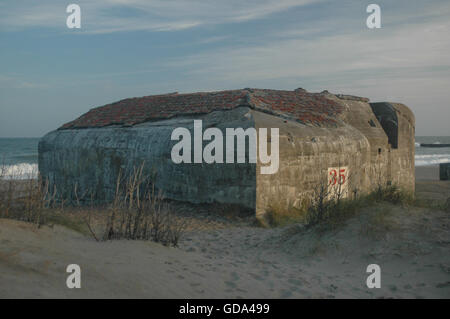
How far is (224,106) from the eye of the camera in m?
10.9

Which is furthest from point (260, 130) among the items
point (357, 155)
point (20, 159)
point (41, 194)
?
point (20, 159)

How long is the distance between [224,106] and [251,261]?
5.69 m

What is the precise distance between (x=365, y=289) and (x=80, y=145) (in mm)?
9759

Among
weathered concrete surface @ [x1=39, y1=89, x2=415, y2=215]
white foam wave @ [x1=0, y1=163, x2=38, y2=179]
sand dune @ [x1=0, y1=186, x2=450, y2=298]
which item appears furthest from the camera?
weathered concrete surface @ [x1=39, y1=89, x2=415, y2=215]

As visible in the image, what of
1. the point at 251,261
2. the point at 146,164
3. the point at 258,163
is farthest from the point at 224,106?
the point at 251,261

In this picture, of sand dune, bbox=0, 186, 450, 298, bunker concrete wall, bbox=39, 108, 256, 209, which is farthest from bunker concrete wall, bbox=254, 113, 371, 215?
sand dune, bbox=0, 186, 450, 298

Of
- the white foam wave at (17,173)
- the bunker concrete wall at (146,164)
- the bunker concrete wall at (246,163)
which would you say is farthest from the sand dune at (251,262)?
the bunker concrete wall at (146,164)

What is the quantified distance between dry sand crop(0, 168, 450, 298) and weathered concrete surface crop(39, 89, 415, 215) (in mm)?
1467

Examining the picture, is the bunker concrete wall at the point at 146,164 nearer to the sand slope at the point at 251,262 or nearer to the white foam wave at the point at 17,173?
the white foam wave at the point at 17,173

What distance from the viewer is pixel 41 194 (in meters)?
5.74

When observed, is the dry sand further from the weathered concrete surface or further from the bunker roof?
the bunker roof

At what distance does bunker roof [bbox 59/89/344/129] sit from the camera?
10961 millimetres
